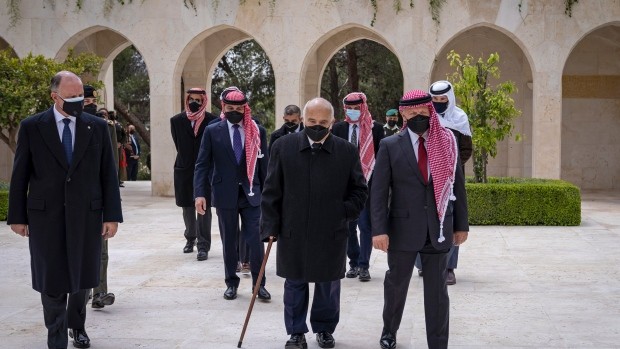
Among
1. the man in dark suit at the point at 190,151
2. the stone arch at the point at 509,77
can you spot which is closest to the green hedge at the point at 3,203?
the man in dark suit at the point at 190,151

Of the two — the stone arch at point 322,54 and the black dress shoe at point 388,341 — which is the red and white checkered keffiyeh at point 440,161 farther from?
the stone arch at point 322,54

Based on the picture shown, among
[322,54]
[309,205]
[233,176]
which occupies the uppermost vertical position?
[322,54]

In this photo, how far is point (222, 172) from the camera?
860cm

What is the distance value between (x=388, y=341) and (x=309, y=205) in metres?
1.17

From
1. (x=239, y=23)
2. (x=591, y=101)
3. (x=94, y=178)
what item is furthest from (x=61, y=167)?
(x=591, y=101)

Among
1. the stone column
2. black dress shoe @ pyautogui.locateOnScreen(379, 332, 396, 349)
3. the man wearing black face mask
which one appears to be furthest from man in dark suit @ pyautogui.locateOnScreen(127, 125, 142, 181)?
black dress shoe @ pyautogui.locateOnScreen(379, 332, 396, 349)

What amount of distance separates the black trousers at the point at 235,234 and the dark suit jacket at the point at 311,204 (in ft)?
5.84

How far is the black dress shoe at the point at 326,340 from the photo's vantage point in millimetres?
6676

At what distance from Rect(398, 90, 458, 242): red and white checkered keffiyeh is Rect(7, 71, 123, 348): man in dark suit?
7.56 feet

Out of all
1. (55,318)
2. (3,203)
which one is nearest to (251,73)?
(3,203)

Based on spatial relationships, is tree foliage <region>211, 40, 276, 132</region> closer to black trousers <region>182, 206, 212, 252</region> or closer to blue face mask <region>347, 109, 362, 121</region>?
black trousers <region>182, 206, 212, 252</region>

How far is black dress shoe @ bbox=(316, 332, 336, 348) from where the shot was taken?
6676mm

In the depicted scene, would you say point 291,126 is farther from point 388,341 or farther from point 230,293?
point 388,341

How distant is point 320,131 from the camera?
254 inches
